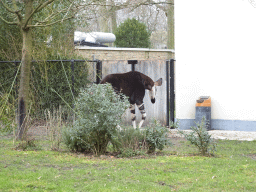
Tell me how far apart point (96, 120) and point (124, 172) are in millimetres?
1350

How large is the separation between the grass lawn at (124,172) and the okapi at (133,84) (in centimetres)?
414

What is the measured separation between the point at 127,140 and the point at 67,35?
6.68 meters

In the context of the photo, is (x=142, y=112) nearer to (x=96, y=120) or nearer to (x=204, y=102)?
(x=204, y=102)

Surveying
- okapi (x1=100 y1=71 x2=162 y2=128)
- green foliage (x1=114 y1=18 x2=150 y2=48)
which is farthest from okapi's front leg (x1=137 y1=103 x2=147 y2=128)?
green foliage (x1=114 y1=18 x2=150 y2=48)

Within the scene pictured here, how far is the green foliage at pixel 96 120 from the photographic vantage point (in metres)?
6.00

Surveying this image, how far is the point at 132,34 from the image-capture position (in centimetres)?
1892

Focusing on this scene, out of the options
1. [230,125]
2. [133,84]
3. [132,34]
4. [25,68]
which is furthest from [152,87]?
[132,34]

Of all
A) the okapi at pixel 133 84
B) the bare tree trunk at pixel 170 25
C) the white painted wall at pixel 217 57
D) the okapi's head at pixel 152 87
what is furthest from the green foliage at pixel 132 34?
the white painted wall at pixel 217 57

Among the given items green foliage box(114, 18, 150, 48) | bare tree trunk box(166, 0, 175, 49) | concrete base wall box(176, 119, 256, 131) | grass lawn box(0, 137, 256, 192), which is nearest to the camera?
grass lawn box(0, 137, 256, 192)

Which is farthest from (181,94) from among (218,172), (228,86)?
(218,172)

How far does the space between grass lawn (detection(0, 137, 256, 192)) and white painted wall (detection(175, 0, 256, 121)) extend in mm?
3409

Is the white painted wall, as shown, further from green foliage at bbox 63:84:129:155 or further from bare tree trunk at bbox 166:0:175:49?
bare tree trunk at bbox 166:0:175:49

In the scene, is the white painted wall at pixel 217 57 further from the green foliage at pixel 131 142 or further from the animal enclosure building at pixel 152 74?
the green foliage at pixel 131 142

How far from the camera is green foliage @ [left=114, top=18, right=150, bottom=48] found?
18891 millimetres
